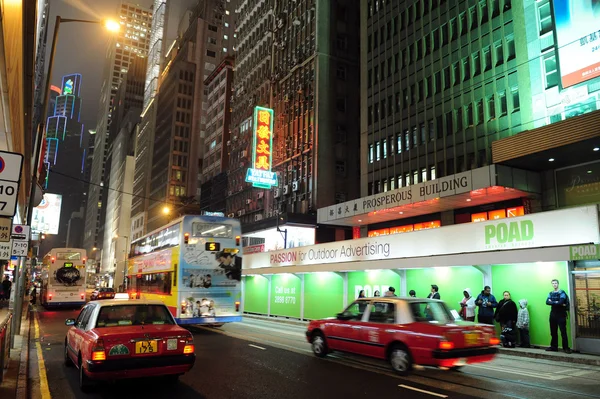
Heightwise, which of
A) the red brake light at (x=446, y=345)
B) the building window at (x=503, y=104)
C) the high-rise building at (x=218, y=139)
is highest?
the high-rise building at (x=218, y=139)

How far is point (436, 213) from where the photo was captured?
29.8 m

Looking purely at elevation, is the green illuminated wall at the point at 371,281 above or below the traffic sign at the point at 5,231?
below

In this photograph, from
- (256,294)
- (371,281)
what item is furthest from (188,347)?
(256,294)

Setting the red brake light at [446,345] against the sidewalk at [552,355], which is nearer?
the red brake light at [446,345]

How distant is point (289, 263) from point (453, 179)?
32.5 ft

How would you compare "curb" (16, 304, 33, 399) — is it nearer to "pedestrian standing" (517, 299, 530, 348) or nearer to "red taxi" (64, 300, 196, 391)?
"red taxi" (64, 300, 196, 391)

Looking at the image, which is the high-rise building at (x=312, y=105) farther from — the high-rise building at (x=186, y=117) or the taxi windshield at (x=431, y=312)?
the high-rise building at (x=186, y=117)

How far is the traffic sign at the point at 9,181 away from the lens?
18.0ft

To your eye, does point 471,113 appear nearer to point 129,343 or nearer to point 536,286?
point 536,286

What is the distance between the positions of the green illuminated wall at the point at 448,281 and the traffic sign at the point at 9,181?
47.4 ft

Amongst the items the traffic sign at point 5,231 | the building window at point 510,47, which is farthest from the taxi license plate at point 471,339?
the building window at point 510,47

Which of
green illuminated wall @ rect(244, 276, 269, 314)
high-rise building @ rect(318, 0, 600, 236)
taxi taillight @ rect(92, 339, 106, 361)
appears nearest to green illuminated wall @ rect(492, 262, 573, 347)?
high-rise building @ rect(318, 0, 600, 236)

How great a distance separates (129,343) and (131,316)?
1.09 metres

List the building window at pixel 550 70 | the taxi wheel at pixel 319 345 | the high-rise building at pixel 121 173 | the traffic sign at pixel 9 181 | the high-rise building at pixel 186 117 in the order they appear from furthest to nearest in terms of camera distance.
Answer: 1. the high-rise building at pixel 121 173
2. the high-rise building at pixel 186 117
3. the building window at pixel 550 70
4. the taxi wheel at pixel 319 345
5. the traffic sign at pixel 9 181
